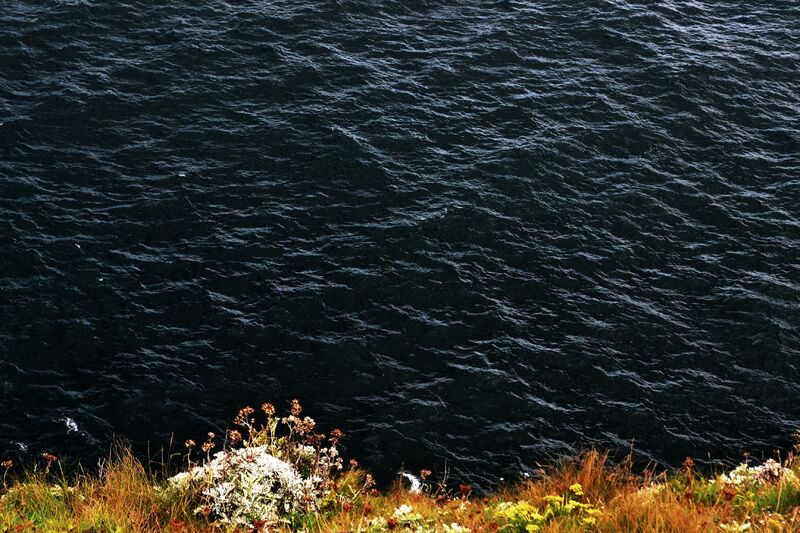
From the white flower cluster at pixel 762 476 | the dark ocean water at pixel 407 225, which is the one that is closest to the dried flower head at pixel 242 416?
the dark ocean water at pixel 407 225

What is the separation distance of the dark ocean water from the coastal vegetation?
811 centimetres

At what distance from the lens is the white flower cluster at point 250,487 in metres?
19.5

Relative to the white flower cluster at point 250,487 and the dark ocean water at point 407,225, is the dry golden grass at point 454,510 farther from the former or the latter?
the dark ocean water at point 407,225

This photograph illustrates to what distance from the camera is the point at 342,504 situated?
698 inches

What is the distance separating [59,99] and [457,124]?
20.6 m

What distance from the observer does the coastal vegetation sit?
52.8ft

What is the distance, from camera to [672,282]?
36.7 metres

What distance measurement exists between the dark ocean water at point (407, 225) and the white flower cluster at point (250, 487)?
8697 mm

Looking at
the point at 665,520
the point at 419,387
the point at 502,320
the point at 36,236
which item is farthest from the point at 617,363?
the point at 36,236

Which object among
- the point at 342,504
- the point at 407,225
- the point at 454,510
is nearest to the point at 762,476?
the point at 454,510

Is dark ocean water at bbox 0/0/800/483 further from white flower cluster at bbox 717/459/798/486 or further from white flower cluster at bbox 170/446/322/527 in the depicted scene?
white flower cluster at bbox 717/459/798/486

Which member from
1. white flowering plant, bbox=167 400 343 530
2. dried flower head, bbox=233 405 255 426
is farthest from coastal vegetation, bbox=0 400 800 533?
dried flower head, bbox=233 405 255 426

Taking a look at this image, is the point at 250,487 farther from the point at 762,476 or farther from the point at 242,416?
the point at 762,476

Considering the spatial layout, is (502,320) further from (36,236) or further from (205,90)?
(205,90)
